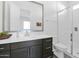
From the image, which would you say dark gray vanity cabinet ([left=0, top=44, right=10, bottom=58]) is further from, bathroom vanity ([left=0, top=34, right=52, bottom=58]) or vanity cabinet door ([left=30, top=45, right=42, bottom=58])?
vanity cabinet door ([left=30, top=45, right=42, bottom=58])

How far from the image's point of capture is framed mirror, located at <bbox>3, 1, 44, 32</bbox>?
2537 mm

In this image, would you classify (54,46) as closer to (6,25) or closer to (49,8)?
(49,8)

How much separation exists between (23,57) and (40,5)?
1.88 metres

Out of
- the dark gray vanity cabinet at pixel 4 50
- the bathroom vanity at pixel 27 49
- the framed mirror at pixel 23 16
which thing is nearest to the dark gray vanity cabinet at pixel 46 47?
the bathroom vanity at pixel 27 49

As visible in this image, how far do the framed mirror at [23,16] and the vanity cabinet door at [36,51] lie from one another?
734 mm

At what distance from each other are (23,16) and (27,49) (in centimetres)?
108

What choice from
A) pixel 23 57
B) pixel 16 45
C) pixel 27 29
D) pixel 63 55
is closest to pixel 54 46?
pixel 63 55

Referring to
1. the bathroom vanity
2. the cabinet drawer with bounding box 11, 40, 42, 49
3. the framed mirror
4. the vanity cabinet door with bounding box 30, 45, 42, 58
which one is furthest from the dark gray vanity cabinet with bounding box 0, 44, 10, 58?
the framed mirror

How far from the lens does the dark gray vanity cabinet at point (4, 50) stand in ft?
5.55

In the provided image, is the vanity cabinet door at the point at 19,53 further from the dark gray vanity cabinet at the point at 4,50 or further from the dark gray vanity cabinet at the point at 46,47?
the dark gray vanity cabinet at the point at 46,47

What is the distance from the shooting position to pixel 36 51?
2.39m

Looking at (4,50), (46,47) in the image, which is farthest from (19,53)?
Answer: (46,47)

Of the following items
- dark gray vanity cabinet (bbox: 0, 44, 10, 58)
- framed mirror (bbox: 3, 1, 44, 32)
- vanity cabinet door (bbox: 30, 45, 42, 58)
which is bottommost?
vanity cabinet door (bbox: 30, 45, 42, 58)

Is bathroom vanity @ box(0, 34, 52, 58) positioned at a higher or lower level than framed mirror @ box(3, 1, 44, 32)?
lower
